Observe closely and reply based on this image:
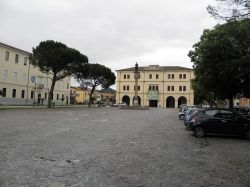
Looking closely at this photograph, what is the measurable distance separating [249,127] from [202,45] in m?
11.6

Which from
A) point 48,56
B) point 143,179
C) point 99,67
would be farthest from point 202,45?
point 99,67

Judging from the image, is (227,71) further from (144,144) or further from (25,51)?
(25,51)

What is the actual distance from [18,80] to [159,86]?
54.0 meters

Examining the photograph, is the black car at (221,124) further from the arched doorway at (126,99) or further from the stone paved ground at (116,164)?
the arched doorway at (126,99)

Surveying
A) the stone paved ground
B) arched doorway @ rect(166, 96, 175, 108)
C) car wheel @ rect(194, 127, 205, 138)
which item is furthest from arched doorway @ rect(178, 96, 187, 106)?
the stone paved ground

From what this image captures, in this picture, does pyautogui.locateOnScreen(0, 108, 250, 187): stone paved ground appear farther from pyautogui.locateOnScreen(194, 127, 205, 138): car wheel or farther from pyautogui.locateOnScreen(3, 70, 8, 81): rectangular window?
pyautogui.locateOnScreen(3, 70, 8, 81): rectangular window

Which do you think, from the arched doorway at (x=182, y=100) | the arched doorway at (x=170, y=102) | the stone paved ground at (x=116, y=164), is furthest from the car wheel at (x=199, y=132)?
the arched doorway at (x=170, y=102)

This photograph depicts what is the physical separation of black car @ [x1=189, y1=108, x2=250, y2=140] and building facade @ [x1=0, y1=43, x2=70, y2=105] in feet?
148

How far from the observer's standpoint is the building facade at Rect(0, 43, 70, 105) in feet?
193

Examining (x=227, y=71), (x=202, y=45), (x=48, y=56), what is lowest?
(x=227, y=71)

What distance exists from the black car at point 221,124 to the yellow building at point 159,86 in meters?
89.1

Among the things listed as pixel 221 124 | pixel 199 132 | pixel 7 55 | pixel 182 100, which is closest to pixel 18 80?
pixel 7 55

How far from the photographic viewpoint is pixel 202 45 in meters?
25.9

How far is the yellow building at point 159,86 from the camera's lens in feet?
344
